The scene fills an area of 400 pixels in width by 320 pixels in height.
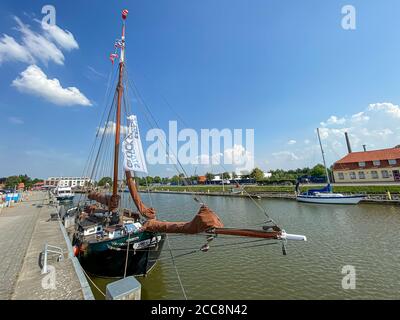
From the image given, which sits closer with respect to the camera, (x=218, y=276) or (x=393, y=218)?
(x=218, y=276)

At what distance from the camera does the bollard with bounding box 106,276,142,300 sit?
4.47 metres

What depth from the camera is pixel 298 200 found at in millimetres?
37219

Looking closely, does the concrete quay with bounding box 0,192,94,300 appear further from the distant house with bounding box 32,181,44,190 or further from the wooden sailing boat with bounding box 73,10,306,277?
the distant house with bounding box 32,181,44,190

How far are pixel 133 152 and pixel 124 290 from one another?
26.1 feet

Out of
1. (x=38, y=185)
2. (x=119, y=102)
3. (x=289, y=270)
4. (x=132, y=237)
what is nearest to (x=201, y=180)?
(x=119, y=102)

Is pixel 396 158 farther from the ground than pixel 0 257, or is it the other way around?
pixel 396 158

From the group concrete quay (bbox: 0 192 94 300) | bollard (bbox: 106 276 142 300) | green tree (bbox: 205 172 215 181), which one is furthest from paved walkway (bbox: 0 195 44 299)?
green tree (bbox: 205 172 215 181)

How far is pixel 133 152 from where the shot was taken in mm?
11422

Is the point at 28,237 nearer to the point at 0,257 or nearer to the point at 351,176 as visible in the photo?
the point at 0,257

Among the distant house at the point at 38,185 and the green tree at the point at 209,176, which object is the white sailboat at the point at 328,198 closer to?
the green tree at the point at 209,176

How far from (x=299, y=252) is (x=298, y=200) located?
26.9 metres
